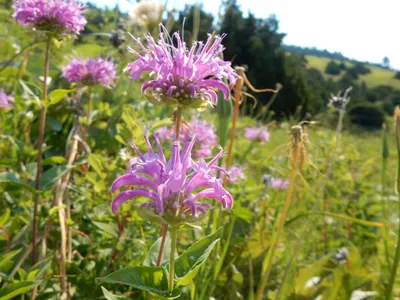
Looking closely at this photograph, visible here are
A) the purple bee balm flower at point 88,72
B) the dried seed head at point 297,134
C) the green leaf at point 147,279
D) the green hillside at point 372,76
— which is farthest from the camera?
the green hillside at point 372,76

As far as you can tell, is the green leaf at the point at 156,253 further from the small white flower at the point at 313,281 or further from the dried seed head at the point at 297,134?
the small white flower at the point at 313,281

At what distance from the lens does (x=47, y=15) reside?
1131 millimetres

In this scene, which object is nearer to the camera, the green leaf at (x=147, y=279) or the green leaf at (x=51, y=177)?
the green leaf at (x=147, y=279)

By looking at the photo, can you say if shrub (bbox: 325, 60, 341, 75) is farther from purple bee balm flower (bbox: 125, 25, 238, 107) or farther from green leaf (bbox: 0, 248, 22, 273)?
green leaf (bbox: 0, 248, 22, 273)

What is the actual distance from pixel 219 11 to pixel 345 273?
2.68ft

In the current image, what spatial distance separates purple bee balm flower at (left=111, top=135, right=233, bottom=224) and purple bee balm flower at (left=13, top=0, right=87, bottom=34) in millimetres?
651

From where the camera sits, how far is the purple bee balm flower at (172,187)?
610mm

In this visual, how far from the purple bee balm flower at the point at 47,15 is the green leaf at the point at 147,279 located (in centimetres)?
77

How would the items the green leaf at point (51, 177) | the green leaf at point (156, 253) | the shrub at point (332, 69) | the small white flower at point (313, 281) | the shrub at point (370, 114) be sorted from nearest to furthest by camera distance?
the green leaf at point (156, 253)
the green leaf at point (51, 177)
the small white flower at point (313, 281)
the shrub at point (370, 114)
the shrub at point (332, 69)

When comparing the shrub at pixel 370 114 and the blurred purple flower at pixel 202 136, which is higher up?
the blurred purple flower at pixel 202 136

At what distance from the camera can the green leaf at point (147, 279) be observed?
56 centimetres

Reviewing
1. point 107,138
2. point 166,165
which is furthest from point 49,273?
point 107,138

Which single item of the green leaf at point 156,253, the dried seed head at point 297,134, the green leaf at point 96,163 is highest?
the dried seed head at point 297,134

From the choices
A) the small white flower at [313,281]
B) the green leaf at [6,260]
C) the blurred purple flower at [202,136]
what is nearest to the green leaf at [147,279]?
the green leaf at [6,260]
